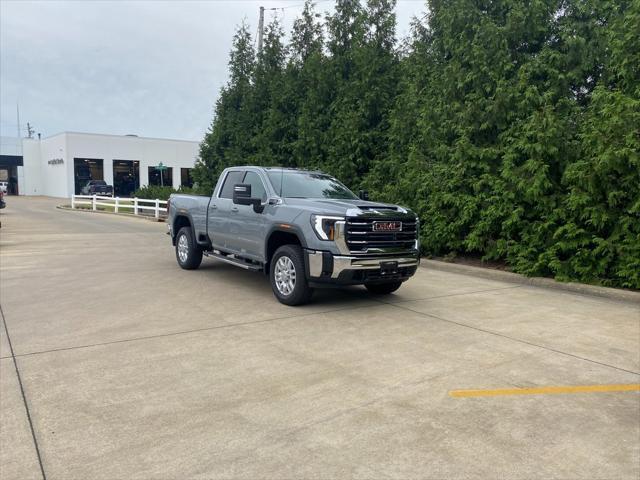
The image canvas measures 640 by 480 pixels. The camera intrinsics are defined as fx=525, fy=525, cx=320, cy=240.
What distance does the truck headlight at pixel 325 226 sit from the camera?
7058mm

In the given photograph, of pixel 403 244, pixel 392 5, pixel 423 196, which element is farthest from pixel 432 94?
pixel 403 244

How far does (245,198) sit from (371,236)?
6.92ft

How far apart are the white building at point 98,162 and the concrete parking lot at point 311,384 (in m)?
47.2

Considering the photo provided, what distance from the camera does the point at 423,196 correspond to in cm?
1234

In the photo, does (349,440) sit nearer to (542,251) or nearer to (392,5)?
(542,251)

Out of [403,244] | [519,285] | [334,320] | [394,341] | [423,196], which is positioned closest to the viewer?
[394,341]

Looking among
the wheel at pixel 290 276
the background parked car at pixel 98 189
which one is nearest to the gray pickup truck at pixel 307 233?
the wheel at pixel 290 276

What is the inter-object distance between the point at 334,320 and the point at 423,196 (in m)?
6.29

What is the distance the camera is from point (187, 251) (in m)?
10.5

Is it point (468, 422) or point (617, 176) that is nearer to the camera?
point (468, 422)

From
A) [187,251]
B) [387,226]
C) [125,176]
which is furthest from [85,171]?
[387,226]

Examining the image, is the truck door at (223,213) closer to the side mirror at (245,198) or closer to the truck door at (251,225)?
the truck door at (251,225)

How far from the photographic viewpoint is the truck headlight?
7058 mm

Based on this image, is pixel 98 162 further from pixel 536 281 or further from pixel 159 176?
pixel 536 281
